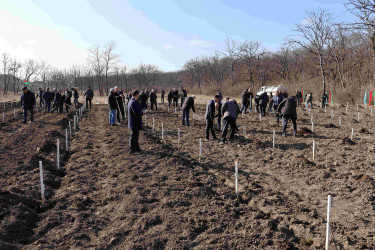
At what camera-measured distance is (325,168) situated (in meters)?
7.81

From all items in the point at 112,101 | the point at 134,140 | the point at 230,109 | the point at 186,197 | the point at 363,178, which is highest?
the point at 112,101

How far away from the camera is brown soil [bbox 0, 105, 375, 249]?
4398mm

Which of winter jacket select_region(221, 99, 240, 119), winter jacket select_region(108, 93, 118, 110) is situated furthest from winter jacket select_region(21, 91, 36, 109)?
winter jacket select_region(221, 99, 240, 119)

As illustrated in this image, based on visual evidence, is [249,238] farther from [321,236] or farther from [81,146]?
[81,146]

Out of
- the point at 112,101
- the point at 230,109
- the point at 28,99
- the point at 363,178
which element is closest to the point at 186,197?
the point at 363,178

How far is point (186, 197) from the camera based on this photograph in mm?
5832

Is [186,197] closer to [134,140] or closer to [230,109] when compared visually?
[134,140]

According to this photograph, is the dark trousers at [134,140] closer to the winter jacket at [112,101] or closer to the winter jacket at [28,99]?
the winter jacket at [112,101]

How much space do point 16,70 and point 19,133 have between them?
256 feet

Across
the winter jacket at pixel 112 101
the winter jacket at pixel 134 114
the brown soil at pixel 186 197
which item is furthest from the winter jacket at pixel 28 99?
the winter jacket at pixel 134 114

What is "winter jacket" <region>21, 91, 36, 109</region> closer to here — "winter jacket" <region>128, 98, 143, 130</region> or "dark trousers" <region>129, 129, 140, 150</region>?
"dark trousers" <region>129, 129, 140, 150</region>

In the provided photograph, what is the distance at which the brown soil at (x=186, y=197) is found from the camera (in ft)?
14.4

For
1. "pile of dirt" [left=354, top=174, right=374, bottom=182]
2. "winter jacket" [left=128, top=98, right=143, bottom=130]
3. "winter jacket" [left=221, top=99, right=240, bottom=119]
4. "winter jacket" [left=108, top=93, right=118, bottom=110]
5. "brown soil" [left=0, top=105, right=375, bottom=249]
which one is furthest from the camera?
"winter jacket" [left=108, top=93, right=118, bottom=110]

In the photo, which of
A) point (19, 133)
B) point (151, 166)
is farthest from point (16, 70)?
point (151, 166)
